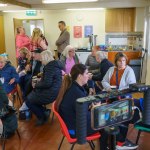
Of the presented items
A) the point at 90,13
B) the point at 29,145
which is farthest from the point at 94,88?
the point at 90,13

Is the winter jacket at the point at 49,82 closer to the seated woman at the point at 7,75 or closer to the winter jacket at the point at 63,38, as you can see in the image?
the seated woman at the point at 7,75

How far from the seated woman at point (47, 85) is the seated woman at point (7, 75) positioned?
504mm

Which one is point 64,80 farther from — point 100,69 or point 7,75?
point 7,75

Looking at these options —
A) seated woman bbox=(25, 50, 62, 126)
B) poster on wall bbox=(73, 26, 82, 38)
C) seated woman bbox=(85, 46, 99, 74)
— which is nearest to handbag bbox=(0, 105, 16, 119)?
seated woman bbox=(25, 50, 62, 126)

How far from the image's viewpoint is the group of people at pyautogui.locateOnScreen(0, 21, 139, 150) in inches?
82.4

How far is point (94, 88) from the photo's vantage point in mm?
3846

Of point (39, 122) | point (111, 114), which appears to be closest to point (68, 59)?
point (39, 122)

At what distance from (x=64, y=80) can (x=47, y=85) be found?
1041 millimetres

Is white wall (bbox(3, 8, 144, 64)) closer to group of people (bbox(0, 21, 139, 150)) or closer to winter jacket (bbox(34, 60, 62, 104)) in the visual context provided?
group of people (bbox(0, 21, 139, 150))

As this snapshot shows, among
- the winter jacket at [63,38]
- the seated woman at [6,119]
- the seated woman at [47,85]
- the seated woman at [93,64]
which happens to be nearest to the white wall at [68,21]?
the winter jacket at [63,38]

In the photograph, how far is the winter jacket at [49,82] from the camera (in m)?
3.15

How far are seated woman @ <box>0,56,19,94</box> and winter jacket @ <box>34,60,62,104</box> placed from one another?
1.97ft

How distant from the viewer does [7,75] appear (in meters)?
3.64

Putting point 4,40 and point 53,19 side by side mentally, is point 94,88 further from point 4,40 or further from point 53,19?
point 4,40
